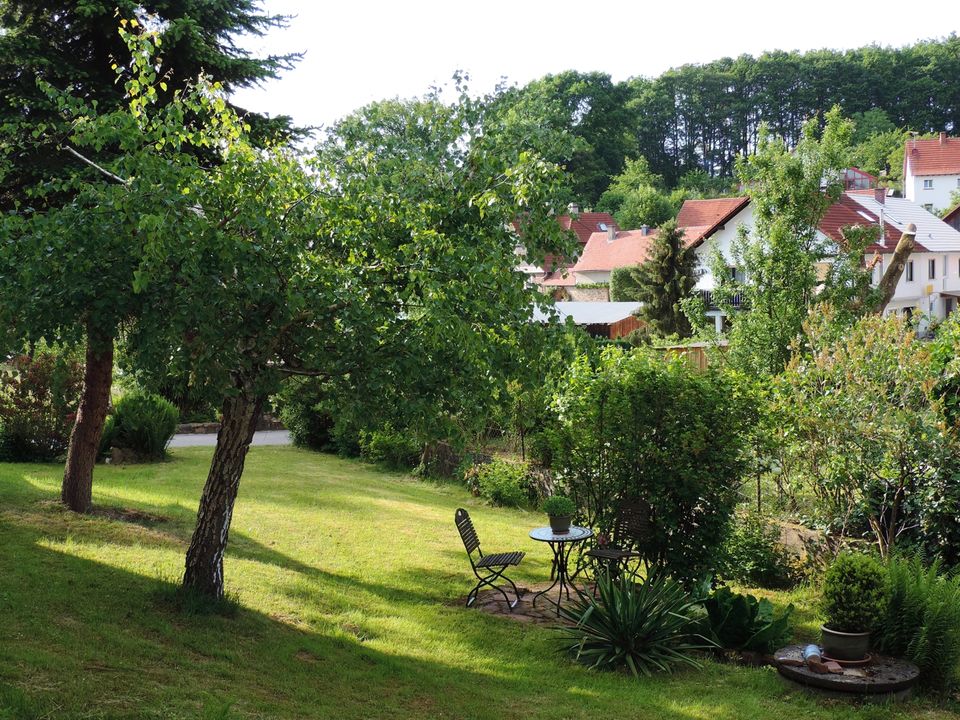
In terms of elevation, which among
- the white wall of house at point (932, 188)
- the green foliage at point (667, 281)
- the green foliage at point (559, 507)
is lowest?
the green foliage at point (559, 507)

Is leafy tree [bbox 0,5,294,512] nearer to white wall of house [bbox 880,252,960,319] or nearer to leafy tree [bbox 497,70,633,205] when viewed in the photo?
white wall of house [bbox 880,252,960,319]

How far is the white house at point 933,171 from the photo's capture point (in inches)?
3039

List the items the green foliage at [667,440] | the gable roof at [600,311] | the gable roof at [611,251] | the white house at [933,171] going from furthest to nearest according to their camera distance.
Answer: the white house at [933,171] < the gable roof at [611,251] < the gable roof at [600,311] < the green foliage at [667,440]

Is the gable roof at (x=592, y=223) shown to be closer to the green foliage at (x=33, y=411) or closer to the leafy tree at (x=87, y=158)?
the green foliage at (x=33, y=411)

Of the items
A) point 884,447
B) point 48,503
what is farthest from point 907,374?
point 48,503

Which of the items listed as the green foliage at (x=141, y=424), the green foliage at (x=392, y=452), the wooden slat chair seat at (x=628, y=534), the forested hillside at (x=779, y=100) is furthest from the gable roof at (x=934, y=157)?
the wooden slat chair seat at (x=628, y=534)

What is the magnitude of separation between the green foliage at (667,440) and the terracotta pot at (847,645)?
7.72 ft

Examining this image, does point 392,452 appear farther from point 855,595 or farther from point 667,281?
point 667,281

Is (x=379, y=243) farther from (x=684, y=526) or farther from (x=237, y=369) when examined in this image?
(x=684, y=526)

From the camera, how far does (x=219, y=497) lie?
27.3ft

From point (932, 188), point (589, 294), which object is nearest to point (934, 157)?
point (932, 188)

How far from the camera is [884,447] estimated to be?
10.4 meters

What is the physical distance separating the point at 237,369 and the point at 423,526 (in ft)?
23.2

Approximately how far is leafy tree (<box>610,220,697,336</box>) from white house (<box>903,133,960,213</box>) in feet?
165
